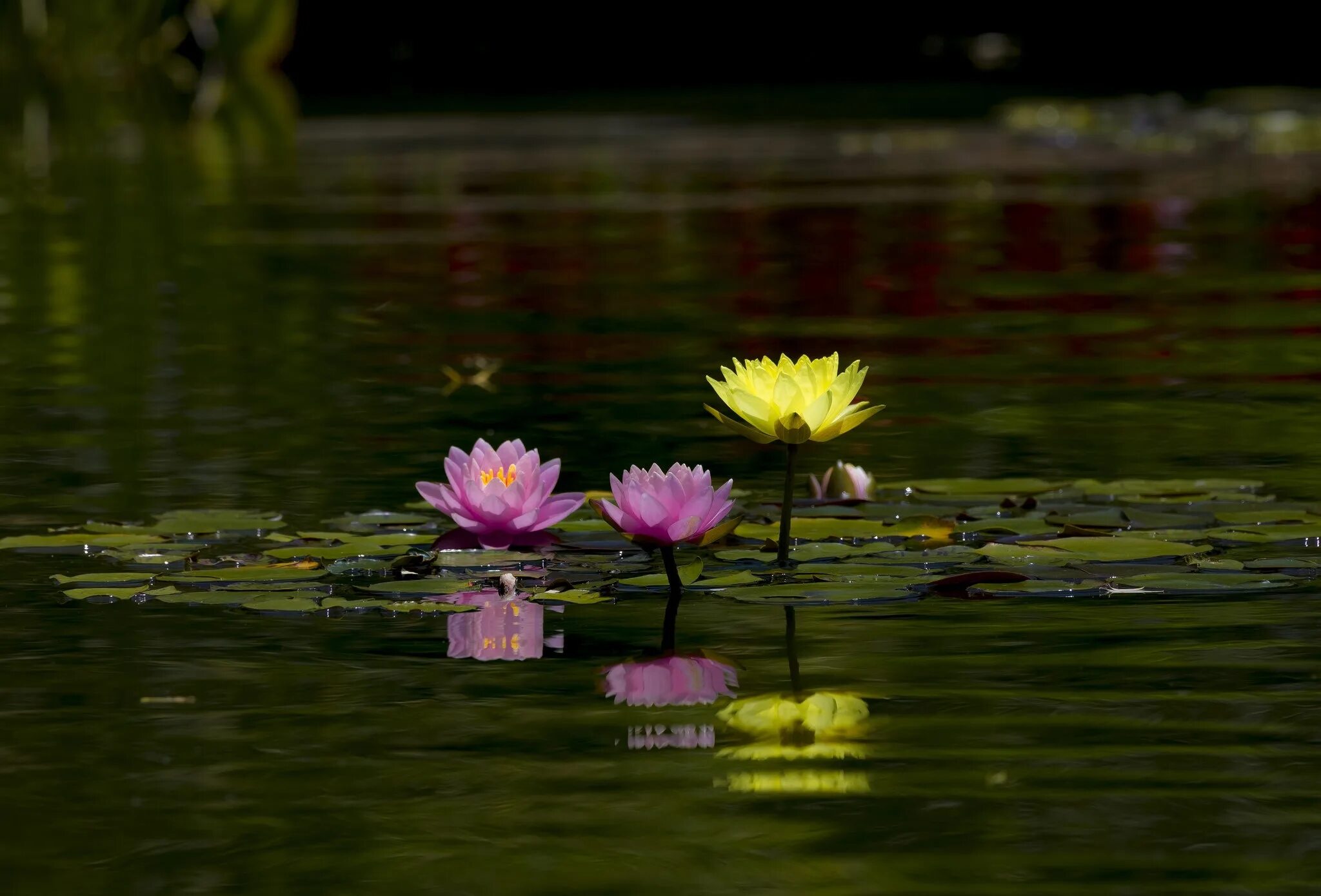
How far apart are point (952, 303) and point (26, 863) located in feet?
18.4

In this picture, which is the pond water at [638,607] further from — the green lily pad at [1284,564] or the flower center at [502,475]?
the flower center at [502,475]

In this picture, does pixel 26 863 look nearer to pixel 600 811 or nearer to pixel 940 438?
pixel 600 811

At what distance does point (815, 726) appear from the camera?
8.24ft

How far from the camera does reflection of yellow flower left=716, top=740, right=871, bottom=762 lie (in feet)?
7.82

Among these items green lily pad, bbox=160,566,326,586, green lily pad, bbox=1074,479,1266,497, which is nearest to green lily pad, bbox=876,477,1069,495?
green lily pad, bbox=1074,479,1266,497

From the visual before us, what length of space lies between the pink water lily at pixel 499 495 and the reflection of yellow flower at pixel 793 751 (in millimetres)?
1009

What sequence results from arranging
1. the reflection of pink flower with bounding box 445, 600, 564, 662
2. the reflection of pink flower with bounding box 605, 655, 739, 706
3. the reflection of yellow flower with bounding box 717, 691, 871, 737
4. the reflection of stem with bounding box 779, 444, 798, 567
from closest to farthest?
the reflection of yellow flower with bounding box 717, 691, 871, 737 < the reflection of pink flower with bounding box 605, 655, 739, 706 < the reflection of pink flower with bounding box 445, 600, 564, 662 < the reflection of stem with bounding box 779, 444, 798, 567

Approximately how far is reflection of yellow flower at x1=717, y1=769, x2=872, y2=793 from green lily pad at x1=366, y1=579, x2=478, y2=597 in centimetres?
99

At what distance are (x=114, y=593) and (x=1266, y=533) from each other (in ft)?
5.03

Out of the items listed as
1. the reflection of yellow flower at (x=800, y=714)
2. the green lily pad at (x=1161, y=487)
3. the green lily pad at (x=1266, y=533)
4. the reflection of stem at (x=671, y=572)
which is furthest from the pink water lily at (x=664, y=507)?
the green lily pad at (x=1161, y=487)

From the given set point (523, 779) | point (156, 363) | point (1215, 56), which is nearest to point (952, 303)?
point (156, 363)

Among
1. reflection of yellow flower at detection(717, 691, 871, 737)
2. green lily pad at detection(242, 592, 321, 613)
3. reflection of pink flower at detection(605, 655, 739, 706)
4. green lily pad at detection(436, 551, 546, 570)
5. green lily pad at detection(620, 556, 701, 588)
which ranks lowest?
reflection of yellow flower at detection(717, 691, 871, 737)

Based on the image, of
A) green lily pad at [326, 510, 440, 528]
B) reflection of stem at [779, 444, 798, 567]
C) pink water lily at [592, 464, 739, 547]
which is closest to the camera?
pink water lily at [592, 464, 739, 547]

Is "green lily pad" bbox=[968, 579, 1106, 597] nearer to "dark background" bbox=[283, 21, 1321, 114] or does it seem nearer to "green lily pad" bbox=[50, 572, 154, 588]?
"green lily pad" bbox=[50, 572, 154, 588]
